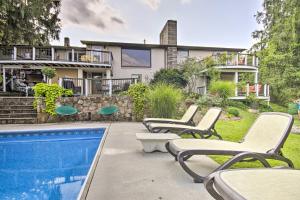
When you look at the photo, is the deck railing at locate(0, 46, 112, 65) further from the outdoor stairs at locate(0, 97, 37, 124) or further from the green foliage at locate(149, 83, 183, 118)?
the green foliage at locate(149, 83, 183, 118)

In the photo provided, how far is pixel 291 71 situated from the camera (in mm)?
11727

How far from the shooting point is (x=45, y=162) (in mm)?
5465

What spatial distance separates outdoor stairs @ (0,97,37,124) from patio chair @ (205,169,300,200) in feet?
38.0

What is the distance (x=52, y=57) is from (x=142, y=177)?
17060mm

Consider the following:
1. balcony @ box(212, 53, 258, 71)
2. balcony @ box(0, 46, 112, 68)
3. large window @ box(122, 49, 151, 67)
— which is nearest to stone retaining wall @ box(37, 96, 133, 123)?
balcony @ box(0, 46, 112, 68)

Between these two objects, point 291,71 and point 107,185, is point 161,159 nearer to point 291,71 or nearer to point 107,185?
point 107,185

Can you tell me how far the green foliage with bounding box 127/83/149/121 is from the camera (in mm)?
11750

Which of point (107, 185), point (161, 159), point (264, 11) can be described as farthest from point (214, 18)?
point (107, 185)

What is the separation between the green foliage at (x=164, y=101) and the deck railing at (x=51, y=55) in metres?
10.3

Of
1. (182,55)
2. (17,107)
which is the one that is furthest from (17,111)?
(182,55)

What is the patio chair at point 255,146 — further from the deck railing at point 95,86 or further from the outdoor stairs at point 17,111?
the deck railing at point 95,86

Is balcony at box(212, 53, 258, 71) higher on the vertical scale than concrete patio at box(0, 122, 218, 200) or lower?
higher

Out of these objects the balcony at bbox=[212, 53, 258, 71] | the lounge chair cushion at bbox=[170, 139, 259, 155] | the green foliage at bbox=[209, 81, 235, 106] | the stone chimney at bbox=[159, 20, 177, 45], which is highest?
the stone chimney at bbox=[159, 20, 177, 45]

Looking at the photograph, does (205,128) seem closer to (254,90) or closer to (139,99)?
(139,99)
